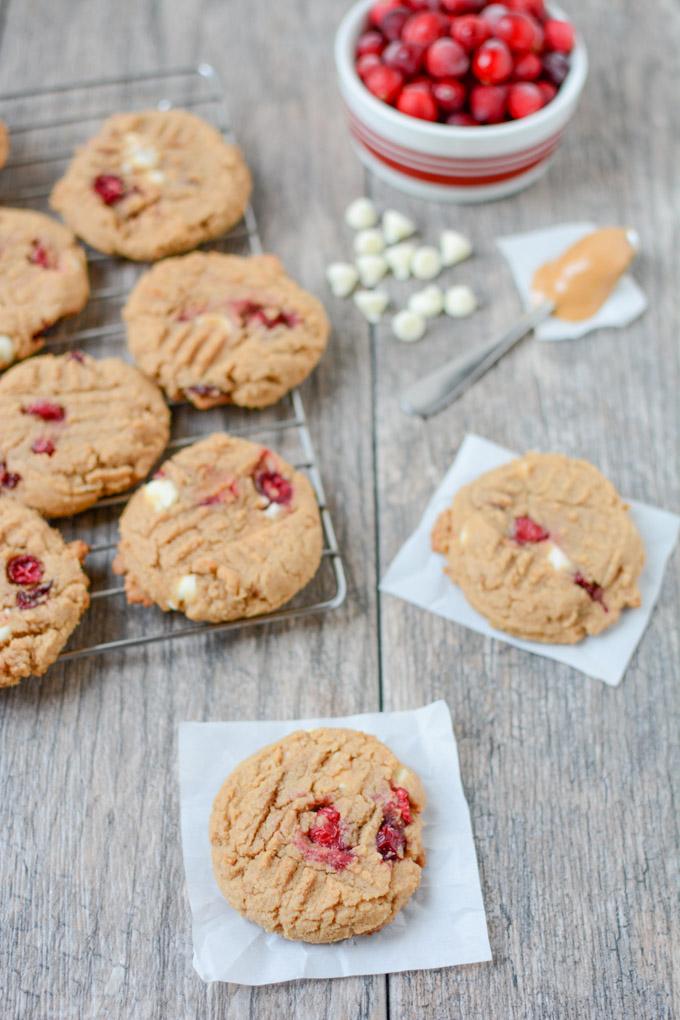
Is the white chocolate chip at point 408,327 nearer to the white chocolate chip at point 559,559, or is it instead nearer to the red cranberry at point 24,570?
the white chocolate chip at point 559,559

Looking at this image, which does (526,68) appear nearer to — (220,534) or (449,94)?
(449,94)

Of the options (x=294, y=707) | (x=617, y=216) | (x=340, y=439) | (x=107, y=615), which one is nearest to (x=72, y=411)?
(x=107, y=615)

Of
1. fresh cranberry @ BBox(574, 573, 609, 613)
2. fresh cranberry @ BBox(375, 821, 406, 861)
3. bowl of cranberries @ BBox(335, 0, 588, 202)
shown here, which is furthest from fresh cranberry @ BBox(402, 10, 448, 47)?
fresh cranberry @ BBox(375, 821, 406, 861)

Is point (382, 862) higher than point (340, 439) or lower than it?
lower

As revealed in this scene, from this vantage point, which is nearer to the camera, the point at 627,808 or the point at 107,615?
the point at 627,808

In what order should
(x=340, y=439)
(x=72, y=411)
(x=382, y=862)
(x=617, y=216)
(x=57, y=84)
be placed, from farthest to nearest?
(x=57, y=84), (x=617, y=216), (x=340, y=439), (x=72, y=411), (x=382, y=862)

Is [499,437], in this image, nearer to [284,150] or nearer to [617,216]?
[617,216]

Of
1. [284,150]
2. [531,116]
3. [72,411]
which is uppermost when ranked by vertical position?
[531,116]

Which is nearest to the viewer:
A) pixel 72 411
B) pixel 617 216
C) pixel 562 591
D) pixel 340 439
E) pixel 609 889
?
pixel 609 889
